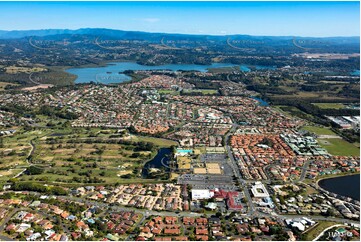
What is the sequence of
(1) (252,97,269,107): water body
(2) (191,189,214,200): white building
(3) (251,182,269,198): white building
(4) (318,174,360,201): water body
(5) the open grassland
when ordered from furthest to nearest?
(1) (252,97,269,107): water body
(5) the open grassland
(4) (318,174,360,201): water body
(3) (251,182,269,198): white building
(2) (191,189,214,200): white building

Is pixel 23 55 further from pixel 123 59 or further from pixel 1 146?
pixel 1 146

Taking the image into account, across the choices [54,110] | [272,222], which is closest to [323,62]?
[54,110]

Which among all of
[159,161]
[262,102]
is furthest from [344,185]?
[262,102]

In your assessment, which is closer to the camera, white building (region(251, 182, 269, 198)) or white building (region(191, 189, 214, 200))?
white building (region(191, 189, 214, 200))

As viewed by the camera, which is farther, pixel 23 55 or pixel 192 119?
pixel 23 55

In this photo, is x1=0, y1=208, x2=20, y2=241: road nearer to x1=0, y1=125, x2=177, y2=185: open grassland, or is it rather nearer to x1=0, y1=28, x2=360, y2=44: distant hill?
x1=0, y1=125, x2=177, y2=185: open grassland

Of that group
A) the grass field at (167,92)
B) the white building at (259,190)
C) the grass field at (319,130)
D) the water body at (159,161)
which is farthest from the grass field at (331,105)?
the white building at (259,190)

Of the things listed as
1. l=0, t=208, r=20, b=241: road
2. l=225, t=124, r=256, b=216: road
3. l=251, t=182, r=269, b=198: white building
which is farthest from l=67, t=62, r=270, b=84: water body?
l=0, t=208, r=20, b=241: road

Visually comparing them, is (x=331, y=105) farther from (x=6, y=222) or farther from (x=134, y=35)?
(x=134, y=35)
